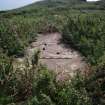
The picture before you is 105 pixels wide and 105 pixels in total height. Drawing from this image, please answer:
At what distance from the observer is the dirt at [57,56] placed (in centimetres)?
902

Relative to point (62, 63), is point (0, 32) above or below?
above

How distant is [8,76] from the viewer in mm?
7164

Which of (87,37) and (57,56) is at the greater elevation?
(87,37)

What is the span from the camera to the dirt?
9023 millimetres

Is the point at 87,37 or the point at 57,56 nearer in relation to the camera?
the point at 57,56

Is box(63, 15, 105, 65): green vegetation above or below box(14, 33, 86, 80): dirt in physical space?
above

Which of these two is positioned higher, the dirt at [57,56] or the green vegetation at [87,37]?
the green vegetation at [87,37]

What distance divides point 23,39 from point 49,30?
3938 mm

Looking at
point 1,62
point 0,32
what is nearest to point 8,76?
point 1,62

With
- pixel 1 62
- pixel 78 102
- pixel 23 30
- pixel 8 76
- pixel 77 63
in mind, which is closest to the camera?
pixel 78 102

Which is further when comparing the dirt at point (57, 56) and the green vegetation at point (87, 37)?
the green vegetation at point (87, 37)

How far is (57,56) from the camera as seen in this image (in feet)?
36.3

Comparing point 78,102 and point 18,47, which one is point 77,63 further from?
point 78,102

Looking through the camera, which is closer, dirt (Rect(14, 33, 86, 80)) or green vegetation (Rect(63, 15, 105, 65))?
dirt (Rect(14, 33, 86, 80))
